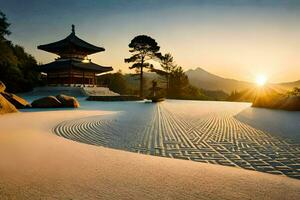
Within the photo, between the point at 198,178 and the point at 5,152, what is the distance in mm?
3294

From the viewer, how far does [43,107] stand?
45.5 feet

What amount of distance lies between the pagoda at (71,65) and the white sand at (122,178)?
28.2 m

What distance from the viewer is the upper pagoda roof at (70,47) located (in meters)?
32.2

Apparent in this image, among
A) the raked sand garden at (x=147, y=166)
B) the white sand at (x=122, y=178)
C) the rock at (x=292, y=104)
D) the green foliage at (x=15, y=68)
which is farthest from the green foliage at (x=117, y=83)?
the white sand at (x=122, y=178)

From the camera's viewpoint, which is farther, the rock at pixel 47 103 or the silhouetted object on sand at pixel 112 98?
the silhouetted object on sand at pixel 112 98

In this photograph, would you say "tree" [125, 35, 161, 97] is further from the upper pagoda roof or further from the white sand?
the white sand

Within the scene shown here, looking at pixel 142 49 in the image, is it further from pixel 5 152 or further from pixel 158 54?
pixel 5 152

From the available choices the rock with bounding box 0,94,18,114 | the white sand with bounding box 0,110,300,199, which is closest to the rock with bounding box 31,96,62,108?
the rock with bounding box 0,94,18,114

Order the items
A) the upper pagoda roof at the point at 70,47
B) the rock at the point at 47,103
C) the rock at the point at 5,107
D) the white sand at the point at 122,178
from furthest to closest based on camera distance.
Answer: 1. the upper pagoda roof at the point at 70,47
2. the rock at the point at 47,103
3. the rock at the point at 5,107
4. the white sand at the point at 122,178

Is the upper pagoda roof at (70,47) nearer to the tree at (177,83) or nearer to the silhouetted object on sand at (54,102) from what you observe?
the tree at (177,83)

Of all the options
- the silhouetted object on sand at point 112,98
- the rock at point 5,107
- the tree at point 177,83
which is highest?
the tree at point 177,83

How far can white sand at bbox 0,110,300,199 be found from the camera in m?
2.42

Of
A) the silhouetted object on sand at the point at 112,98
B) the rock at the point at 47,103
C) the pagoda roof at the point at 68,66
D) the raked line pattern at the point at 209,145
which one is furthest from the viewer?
the pagoda roof at the point at 68,66

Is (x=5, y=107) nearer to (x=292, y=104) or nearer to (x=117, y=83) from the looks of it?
(x=292, y=104)
